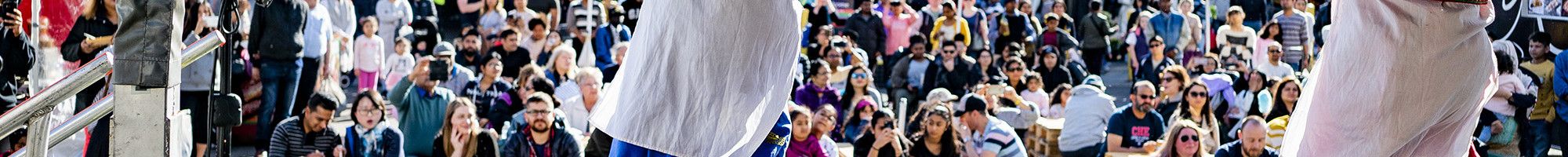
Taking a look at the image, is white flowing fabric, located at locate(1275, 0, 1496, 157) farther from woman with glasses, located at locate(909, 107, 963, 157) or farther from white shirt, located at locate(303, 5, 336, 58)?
white shirt, located at locate(303, 5, 336, 58)

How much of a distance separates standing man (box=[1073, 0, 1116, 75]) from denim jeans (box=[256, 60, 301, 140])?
636 cm

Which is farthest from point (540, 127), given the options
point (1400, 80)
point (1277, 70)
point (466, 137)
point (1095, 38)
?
point (1095, 38)

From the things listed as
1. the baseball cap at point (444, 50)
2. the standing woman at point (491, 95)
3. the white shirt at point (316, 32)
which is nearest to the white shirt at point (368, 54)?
the standing woman at point (491, 95)

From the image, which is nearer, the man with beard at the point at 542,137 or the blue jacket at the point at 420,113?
the man with beard at the point at 542,137

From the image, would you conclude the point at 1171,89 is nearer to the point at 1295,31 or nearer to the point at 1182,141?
the point at 1182,141

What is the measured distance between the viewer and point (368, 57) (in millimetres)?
11961

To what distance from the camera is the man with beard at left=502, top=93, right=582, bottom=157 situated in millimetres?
8180

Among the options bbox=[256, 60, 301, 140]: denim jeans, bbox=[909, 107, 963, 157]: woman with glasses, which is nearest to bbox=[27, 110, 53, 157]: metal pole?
bbox=[909, 107, 963, 157]: woman with glasses

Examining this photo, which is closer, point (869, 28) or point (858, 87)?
point (858, 87)

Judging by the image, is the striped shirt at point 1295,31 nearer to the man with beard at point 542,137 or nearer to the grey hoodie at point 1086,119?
the grey hoodie at point 1086,119

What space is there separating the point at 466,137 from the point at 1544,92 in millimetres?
4017

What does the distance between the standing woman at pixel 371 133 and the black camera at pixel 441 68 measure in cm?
145

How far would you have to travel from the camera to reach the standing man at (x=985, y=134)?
8.53m

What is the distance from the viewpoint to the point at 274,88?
1012 cm
